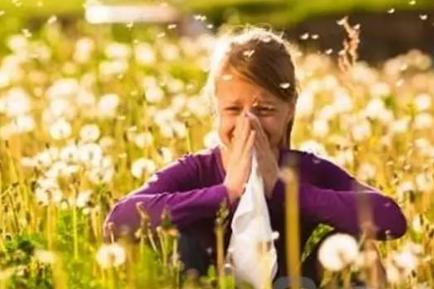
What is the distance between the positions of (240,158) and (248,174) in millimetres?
38

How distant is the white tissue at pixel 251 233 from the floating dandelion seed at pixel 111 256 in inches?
9.1

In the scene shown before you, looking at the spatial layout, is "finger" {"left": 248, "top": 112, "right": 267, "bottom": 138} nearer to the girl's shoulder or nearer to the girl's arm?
the girl's arm

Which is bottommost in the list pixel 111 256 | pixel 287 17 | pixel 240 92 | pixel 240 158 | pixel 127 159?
pixel 287 17

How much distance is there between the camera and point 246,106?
12.9ft

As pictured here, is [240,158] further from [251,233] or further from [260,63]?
[260,63]

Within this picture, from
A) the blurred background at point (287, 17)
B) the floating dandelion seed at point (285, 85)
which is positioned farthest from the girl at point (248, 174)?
the blurred background at point (287, 17)

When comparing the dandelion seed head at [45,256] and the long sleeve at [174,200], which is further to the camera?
the long sleeve at [174,200]

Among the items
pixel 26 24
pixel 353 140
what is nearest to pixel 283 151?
pixel 353 140

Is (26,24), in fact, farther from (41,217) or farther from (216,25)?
(41,217)

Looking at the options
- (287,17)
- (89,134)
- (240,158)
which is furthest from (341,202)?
(287,17)

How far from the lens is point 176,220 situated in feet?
12.9

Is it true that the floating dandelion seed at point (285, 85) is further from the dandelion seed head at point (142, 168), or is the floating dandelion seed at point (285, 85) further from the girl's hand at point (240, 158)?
the dandelion seed head at point (142, 168)

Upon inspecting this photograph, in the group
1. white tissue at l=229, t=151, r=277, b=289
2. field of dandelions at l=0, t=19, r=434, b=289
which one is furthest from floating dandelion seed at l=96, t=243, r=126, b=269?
white tissue at l=229, t=151, r=277, b=289

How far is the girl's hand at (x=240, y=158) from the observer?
3852 mm
